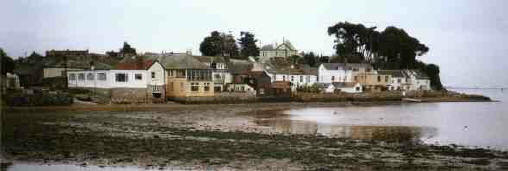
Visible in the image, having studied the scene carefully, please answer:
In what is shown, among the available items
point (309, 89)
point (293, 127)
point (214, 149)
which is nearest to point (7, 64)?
point (309, 89)

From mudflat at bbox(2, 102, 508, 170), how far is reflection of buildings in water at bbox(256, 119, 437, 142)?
1.42m

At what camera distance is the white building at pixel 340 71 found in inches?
3575

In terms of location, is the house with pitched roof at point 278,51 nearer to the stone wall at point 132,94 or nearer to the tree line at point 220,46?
the tree line at point 220,46

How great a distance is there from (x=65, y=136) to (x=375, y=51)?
84.8 metres

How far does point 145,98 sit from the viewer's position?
57438mm

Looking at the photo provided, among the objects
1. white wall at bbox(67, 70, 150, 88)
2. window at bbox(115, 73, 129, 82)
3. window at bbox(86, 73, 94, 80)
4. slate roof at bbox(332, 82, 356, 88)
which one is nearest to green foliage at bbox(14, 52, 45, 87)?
white wall at bbox(67, 70, 150, 88)

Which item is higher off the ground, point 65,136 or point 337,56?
point 337,56

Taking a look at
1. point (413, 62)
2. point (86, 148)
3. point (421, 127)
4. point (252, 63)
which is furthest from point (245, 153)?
point (413, 62)

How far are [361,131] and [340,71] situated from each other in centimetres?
5819

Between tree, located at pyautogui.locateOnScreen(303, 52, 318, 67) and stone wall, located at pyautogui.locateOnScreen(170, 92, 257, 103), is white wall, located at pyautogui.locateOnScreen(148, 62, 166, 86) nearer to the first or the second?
stone wall, located at pyautogui.locateOnScreen(170, 92, 257, 103)

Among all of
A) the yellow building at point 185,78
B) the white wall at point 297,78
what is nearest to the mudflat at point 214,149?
the yellow building at point 185,78

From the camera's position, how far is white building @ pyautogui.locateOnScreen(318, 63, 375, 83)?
298 feet

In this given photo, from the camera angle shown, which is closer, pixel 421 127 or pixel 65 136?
pixel 65 136

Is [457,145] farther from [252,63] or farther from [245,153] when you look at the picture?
[252,63]
